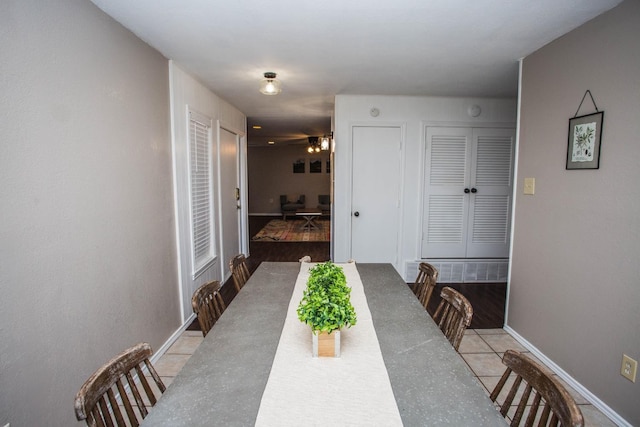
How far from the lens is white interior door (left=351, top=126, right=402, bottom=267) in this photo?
395cm

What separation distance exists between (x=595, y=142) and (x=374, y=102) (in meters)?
2.36

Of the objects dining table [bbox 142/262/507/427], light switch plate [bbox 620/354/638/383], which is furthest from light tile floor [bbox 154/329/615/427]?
dining table [bbox 142/262/507/427]

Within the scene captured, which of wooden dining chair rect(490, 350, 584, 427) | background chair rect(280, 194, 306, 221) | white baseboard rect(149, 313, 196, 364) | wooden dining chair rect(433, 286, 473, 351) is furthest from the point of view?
background chair rect(280, 194, 306, 221)

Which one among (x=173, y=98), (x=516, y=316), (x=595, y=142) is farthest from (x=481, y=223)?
(x=173, y=98)

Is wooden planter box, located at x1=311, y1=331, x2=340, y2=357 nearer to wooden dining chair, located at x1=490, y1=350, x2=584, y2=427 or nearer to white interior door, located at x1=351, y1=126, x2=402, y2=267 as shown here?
wooden dining chair, located at x1=490, y1=350, x2=584, y2=427

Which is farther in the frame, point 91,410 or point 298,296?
point 298,296

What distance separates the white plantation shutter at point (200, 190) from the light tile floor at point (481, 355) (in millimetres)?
712

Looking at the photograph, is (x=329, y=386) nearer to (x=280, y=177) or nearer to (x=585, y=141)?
(x=585, y=141)

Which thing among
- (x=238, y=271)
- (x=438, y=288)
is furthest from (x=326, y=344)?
(x=438, y=288)

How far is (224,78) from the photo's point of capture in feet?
10.2

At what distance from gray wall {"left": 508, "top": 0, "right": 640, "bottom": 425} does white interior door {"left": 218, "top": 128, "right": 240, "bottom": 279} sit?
3.15 meters

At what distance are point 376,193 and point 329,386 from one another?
316 centimetres

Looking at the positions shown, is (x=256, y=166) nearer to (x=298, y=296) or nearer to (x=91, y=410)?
(x=298, y=296)

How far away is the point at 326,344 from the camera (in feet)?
3.88
